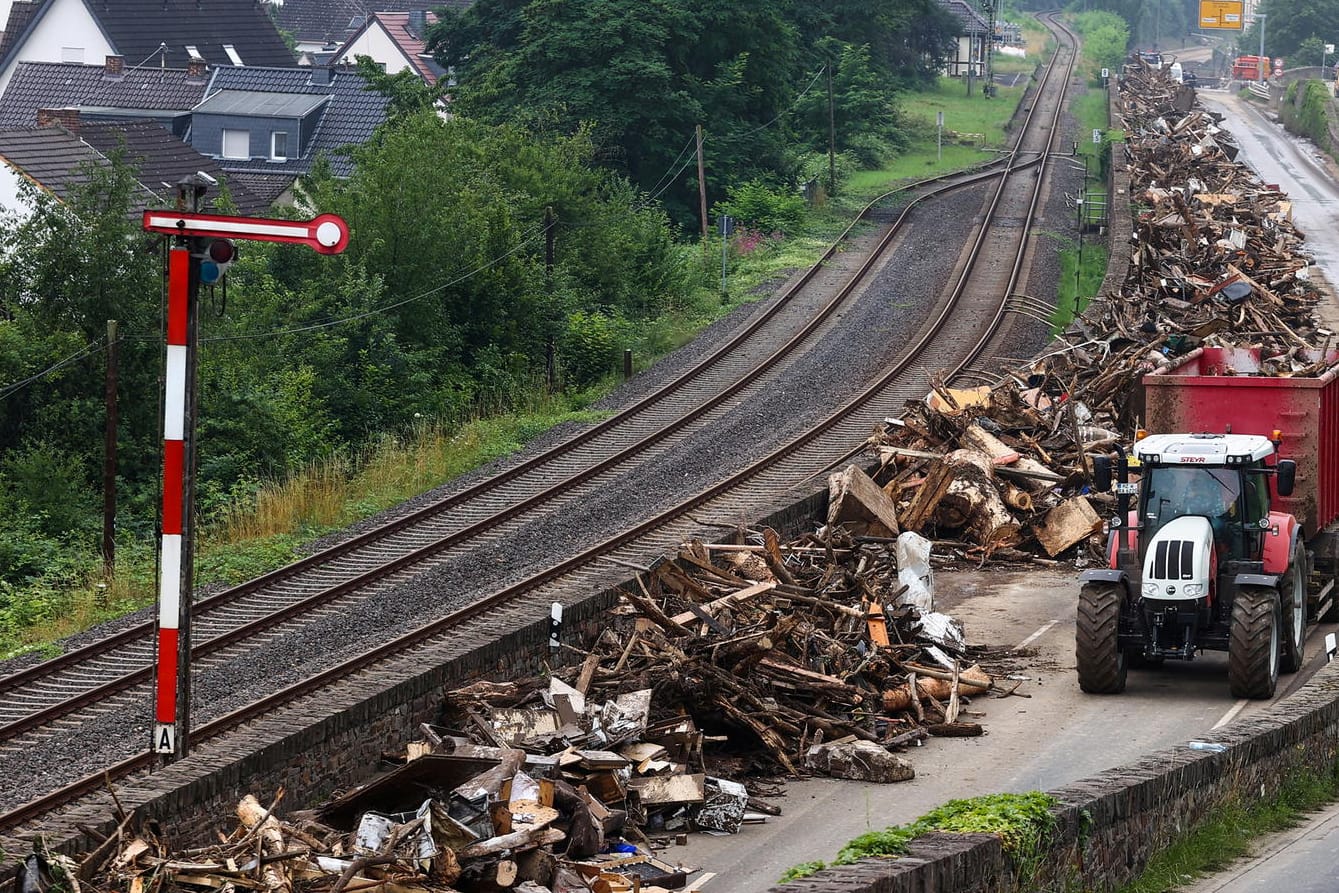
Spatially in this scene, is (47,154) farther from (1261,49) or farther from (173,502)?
(1261,49)

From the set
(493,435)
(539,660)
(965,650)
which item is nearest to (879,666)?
(965,650)

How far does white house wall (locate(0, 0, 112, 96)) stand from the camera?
73.9 meters

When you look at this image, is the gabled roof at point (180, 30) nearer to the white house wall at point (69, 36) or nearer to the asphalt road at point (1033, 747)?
the white house wall at point (69, 36)

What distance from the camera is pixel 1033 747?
51.5 feet

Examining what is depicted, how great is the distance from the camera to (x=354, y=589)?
67.2 ft

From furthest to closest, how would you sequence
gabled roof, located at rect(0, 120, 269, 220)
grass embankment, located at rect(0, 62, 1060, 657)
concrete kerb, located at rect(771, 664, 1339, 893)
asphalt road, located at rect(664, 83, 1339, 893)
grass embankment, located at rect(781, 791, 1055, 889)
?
gabled roof, located at rect(0, 120, 269, 220) < grass embankment, located at rect(0, 62, 1060, 657) < asphalt road, located at rect(664, 83, 1339, 893) < grass embankment, located at rect(781, 791, 1055, 889) < concrete kerb, located at rect(771, 664, 1339, 893)

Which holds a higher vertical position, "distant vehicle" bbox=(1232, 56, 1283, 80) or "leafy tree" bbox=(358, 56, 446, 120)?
"distant vehicle" bbox=(1232, 56, 1283, 80)

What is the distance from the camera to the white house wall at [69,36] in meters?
73.9

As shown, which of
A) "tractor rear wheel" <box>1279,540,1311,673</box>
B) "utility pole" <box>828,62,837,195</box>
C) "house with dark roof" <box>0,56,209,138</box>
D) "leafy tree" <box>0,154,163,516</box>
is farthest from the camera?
"house with dark roof" <box>0,56,209,138</box>

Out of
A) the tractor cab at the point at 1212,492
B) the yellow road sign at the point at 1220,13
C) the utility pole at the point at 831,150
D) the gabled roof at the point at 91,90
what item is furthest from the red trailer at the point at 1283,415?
the yellow road sign at the point at 1220,13

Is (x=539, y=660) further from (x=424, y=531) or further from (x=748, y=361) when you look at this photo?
(x=748, y=361)

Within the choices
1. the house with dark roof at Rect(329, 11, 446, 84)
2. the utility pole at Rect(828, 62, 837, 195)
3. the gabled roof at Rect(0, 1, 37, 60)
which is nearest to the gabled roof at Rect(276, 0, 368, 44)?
the house with dark roof at Rect(329, 11, 446, 84)

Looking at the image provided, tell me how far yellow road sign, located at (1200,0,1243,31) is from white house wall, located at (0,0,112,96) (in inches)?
2456

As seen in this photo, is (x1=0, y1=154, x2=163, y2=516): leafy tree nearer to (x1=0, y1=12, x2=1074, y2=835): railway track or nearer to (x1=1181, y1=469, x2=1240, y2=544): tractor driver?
(x1=0, y1=12, x2=1074, y2=835): railway track
